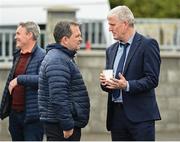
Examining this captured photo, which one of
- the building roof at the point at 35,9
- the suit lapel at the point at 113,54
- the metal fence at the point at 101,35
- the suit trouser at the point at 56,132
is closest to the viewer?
the suit trouser at the point at 56,132

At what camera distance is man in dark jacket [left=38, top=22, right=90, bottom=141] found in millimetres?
6816

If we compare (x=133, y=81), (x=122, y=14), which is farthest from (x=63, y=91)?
(x=122, y=14)

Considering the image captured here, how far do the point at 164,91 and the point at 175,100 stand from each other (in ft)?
0.85

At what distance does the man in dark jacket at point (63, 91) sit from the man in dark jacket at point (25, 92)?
862 millimetres

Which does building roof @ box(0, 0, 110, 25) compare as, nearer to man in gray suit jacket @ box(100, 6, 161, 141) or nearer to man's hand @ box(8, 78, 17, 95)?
man's hand @ box(8, 78, 17, 95)

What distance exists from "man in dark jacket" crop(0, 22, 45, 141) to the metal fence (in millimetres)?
4928

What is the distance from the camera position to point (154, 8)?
24.8 m

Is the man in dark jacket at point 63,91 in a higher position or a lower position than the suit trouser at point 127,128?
higher

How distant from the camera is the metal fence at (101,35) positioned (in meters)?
13.3

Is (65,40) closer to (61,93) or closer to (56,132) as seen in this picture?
(61,93)

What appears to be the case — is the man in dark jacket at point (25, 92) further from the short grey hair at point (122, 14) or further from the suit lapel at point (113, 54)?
the short grey hair at point (122, 14)

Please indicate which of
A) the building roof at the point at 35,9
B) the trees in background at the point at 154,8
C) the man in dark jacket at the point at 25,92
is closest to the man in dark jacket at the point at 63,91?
the man in dark jacket at the point at 25,92

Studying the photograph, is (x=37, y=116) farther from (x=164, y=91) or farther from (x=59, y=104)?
(x=164, y=91)

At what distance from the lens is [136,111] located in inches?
280
